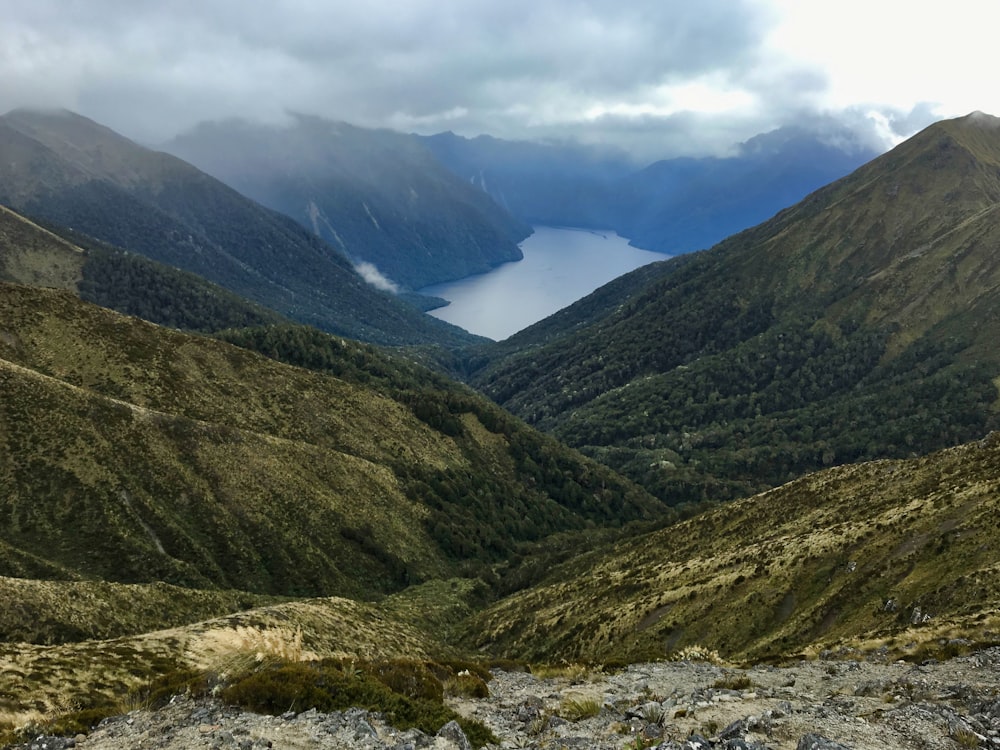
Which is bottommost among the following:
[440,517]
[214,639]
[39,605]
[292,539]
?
[440,517]

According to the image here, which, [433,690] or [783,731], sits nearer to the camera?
[783,731]

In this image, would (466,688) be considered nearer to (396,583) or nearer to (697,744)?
(697,744)

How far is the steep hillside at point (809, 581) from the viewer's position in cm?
4053

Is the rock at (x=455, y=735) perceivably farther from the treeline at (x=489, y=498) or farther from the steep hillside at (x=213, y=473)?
the treeline at (x=489, y=498)

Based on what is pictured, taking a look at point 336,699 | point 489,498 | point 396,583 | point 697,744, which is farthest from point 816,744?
point 489,498

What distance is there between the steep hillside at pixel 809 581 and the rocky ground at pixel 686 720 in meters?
6.78

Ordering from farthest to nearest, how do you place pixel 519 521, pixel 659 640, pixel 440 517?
pixel 519 521
pixel 440 517
pixel 659 640

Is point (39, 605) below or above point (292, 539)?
above

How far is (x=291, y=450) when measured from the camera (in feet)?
399

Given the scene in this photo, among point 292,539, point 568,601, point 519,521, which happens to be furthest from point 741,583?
point 519,521

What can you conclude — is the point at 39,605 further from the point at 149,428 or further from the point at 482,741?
the point at 149,428

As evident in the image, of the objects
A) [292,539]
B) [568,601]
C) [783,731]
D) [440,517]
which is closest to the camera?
[783,731]

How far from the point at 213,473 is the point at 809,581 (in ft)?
298

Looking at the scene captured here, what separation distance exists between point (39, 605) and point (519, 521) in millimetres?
122054
